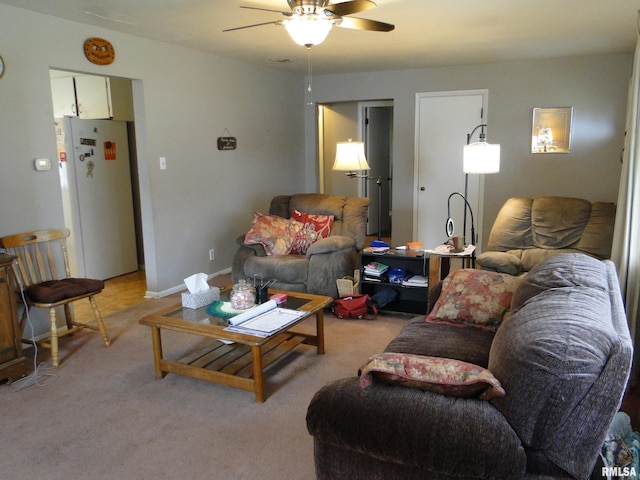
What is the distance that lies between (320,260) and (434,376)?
2.63 meters

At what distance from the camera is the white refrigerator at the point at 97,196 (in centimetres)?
466

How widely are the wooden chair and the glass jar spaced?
1.08 m

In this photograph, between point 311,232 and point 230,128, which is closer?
point 311,232

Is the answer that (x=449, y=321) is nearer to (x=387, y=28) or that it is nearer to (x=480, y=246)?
(x=387, y=28)

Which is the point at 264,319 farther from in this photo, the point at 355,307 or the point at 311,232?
the point at 311,232

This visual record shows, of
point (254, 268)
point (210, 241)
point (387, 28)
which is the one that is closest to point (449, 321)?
point (387, 28)

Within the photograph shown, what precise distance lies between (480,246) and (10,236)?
470 centimetres

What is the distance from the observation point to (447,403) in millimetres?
1422

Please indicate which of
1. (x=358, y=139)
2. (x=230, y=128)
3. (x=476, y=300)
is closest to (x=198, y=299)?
(x=476, y=300)

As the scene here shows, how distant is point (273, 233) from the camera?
4.44 meters

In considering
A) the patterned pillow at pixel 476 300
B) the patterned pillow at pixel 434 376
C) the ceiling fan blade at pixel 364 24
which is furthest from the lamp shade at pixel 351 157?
the patterned pillow at pixel 434 376

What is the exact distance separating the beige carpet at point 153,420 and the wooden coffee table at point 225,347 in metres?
0.09

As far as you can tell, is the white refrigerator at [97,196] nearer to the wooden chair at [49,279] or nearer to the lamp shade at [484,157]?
the wooden chair at [49,279]

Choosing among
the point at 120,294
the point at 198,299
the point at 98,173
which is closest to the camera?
the point at 198,299
